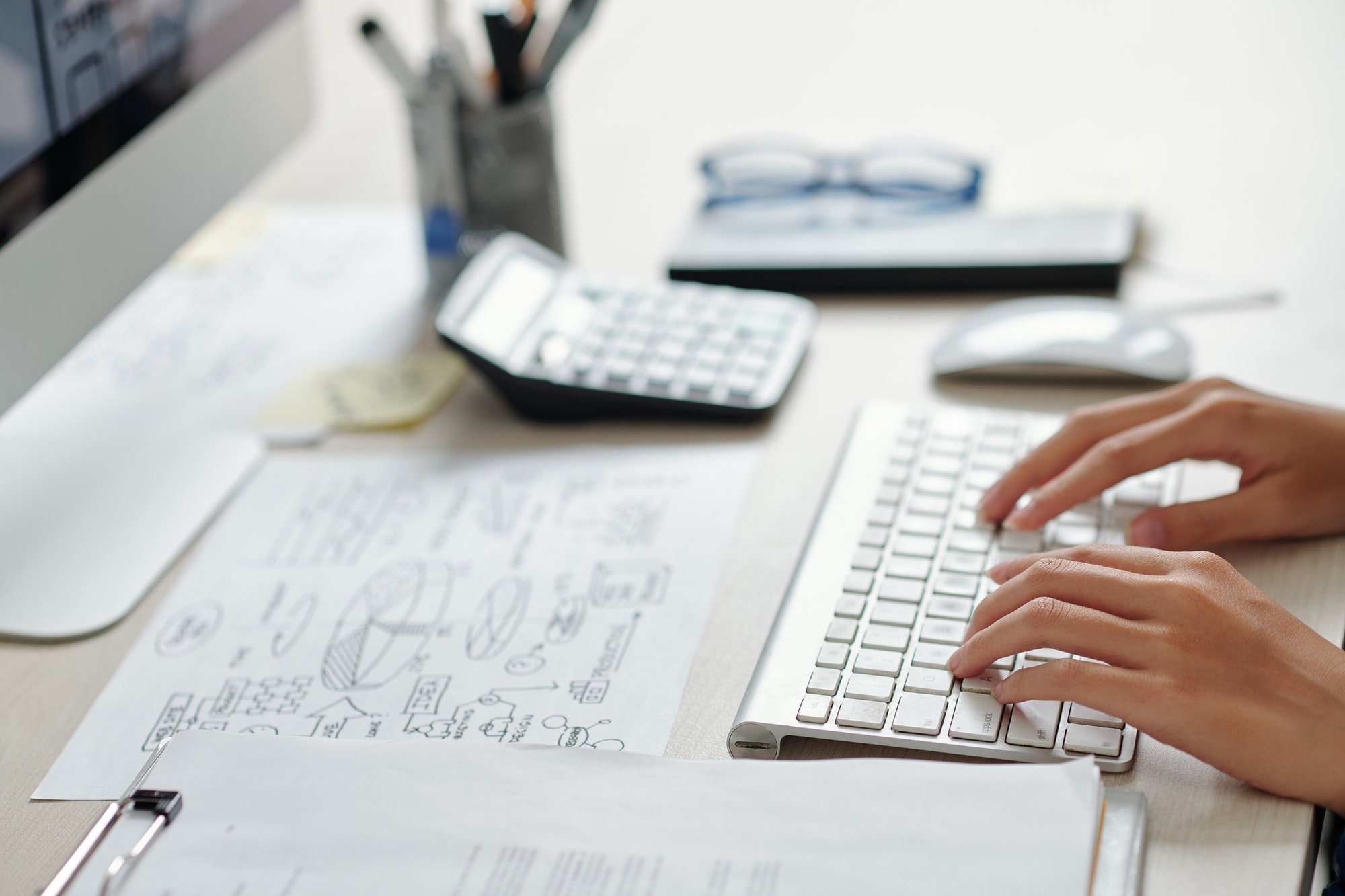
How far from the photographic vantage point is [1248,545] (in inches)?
25.5

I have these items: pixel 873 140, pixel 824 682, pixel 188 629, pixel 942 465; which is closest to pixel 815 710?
pixel 824 682

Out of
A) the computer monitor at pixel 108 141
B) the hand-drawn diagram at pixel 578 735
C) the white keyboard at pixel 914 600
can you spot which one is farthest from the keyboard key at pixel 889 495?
the computer monitor at pixel 108 141

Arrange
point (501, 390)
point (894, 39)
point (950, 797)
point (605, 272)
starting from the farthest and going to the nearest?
point (894, 39) → point (605, 272) → point (501, 390) → point (950, 797)

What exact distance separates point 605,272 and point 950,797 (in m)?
0.62

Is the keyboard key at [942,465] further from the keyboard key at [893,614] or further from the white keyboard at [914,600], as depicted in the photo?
the keyboard key at [893,614]

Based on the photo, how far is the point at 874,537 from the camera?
650 millimetres

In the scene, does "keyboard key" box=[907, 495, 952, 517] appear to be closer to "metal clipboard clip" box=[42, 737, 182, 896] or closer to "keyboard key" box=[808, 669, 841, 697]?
"keyboard key" box=[808, 669, 841, 697]

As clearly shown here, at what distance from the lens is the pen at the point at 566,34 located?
916 millimetres

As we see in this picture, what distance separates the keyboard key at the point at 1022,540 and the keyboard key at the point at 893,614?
0.07 meters

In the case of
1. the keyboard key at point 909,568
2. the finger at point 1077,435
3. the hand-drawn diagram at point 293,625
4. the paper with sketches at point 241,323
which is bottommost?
the paper with sketches at point 241,323

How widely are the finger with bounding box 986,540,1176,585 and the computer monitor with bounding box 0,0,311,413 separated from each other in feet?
1.69

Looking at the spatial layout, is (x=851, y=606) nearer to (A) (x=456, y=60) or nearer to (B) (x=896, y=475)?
(B) (x=896, y=475)

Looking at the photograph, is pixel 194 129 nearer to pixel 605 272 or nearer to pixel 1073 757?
pixel 605 272

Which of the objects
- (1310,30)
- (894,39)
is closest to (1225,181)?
(1310,30)
